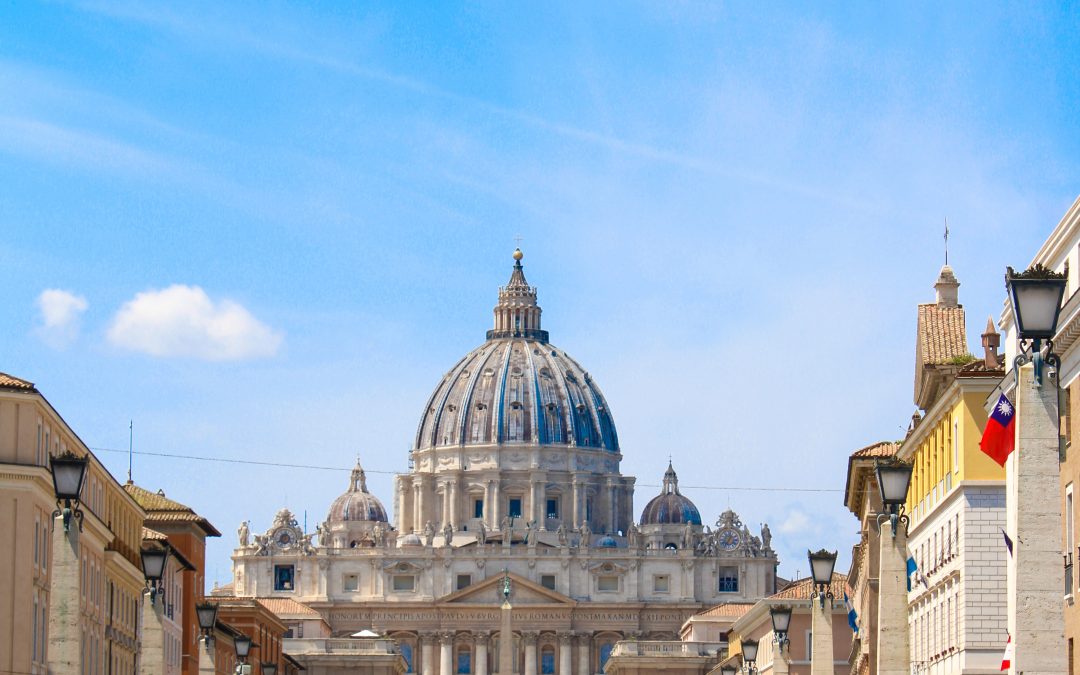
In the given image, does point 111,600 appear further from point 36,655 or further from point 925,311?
point 925,311

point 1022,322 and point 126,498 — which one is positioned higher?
point 126,498

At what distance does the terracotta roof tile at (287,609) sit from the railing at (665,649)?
22.9 metres

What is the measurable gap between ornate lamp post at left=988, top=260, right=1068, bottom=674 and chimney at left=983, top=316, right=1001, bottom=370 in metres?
27.9

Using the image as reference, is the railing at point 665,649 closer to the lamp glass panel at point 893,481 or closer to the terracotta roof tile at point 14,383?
the terracotta roof tile at point 14,383

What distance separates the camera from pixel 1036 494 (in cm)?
2345

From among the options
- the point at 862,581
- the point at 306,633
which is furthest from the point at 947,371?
the point at 306,633

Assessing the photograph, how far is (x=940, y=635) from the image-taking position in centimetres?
5547

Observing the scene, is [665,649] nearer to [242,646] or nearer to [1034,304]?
[242,646]

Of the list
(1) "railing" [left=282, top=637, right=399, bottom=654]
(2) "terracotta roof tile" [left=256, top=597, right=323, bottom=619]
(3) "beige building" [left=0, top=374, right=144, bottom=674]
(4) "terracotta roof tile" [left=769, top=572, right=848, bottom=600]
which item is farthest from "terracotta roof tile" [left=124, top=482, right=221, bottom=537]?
(2) "terracotta roof tile" [left=256, top=597, right=323, bottom=619]

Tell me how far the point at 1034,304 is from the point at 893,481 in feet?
26.4

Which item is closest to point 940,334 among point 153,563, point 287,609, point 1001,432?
point 153,563

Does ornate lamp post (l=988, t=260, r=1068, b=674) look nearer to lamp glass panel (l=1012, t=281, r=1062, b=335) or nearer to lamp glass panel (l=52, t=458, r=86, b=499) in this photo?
lamp glass panel (l=1012, t=281, r=1062, b=335)

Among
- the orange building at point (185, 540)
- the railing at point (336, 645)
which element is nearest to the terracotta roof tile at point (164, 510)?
the orange building at point (185, 540)

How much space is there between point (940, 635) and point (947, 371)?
6.30 m
